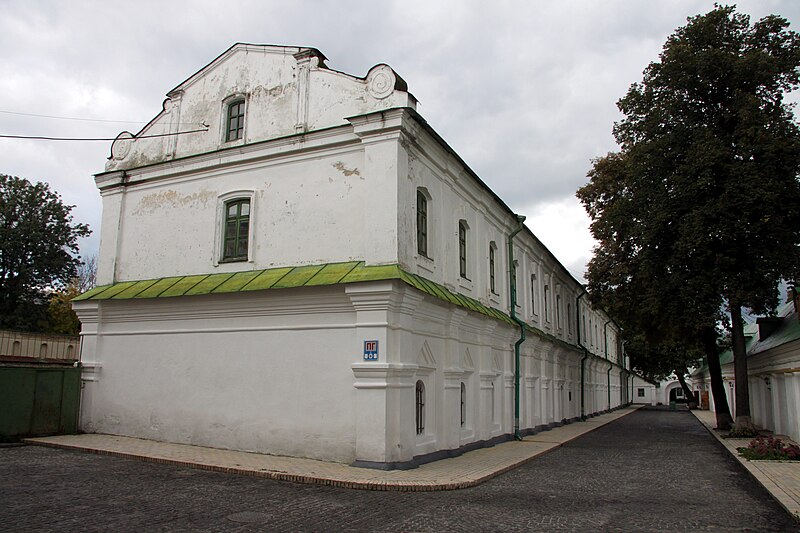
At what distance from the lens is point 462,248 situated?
16.7m

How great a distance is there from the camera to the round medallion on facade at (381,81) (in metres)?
13.1

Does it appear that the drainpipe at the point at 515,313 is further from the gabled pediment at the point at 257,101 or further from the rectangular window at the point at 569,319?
the rectangular window at the point at 569,319

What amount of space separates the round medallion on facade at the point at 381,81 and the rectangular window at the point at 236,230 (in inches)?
155

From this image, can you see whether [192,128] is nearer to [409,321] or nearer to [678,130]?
[409,321]

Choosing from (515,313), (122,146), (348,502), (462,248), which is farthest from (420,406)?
(122,146)

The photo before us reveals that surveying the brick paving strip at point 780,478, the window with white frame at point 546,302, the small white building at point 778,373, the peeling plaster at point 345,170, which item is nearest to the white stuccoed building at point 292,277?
the peeling plaster at point 345,170

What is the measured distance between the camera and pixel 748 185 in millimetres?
17438

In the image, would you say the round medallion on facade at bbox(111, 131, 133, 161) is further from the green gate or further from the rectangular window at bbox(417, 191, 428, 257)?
the rectangular window at bbox(417, 191, 428, 257)

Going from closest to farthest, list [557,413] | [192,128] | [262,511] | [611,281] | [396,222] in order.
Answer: [262,511] < [396,222] < [192,128] < [611,281] < [557,413]

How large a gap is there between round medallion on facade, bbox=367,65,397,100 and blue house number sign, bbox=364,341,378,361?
209 inches

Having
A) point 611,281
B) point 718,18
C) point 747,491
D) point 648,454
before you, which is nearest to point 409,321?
point 747,491

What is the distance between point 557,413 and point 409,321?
16.0 meters

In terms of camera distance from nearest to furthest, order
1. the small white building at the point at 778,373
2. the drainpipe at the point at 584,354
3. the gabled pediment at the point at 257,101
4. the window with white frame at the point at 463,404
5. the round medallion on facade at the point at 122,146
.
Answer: the gabled pediment at the point at 257,101
the window with white frame at the point at 463,404
the round medallion on facade at the point at 122,146
the small white building at the point at 778,373
the drainpipe at the point at 584,354

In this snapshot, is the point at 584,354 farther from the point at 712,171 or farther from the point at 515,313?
the point at 712,171
